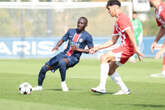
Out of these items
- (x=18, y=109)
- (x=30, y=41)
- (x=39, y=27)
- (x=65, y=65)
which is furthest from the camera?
(x=39, y=27)

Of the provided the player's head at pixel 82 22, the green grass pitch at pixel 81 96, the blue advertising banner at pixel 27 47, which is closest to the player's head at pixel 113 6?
the player's head at pixel 82 22

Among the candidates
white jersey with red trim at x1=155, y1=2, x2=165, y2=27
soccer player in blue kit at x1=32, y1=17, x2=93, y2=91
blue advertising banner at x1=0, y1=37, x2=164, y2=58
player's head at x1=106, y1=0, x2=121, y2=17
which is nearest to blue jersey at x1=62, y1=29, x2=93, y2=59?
soccer player in blue kit at x1=32, y1=17, x2=93, y2=91

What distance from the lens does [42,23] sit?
33.2m

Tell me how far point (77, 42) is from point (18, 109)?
4.26m

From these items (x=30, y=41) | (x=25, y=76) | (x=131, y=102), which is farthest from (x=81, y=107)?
(x=30, y=41)

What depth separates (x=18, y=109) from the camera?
1032 centimetres

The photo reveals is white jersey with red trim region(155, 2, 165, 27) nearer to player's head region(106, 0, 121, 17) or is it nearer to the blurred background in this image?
player's head region(106, 0, 121, 17)

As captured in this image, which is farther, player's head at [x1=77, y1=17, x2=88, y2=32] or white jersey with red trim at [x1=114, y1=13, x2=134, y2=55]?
player's head at [x1=77, y1=17, x2=88, y2=32]

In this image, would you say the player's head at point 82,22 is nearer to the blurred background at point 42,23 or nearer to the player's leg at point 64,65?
the player's leg at point 64,65

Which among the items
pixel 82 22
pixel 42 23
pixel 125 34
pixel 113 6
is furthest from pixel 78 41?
pixel 42 23

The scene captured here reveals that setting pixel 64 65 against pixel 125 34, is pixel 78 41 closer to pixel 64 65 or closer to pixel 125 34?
pixel 64 65

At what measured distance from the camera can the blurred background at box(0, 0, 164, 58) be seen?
1216 inches

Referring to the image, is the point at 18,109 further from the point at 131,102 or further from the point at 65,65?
the point at 65,65

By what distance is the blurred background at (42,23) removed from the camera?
3088 cm
